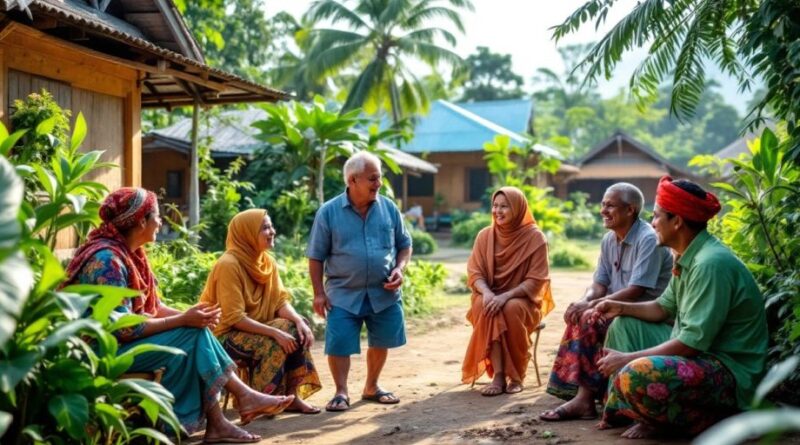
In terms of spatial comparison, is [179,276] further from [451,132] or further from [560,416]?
[451,132]

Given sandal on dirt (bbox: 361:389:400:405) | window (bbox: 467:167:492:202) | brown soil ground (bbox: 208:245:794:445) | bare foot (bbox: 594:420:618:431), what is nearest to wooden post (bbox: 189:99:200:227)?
brown soil ground (bbox: 208:245:794:445)

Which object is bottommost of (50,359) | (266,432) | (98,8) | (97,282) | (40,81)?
(266,432)

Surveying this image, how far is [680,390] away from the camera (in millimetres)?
4152

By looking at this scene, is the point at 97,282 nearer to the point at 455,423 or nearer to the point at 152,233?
the point at 152,233

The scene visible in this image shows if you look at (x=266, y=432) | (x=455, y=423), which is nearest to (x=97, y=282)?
(x=266, y=432)

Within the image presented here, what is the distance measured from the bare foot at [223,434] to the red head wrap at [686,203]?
2.59 metres

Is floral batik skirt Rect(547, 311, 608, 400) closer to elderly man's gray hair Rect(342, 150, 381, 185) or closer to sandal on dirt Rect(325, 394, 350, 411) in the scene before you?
sandal on dirt Rect(325, 394, 350, 411)

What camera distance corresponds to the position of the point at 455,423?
510 centimetres

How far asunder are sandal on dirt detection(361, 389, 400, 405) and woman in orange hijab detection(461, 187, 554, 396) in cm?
68

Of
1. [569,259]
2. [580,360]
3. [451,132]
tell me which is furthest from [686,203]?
[451,132]

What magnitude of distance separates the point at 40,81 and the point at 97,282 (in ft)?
15.4

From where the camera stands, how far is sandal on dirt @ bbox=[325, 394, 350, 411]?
555 centimetres

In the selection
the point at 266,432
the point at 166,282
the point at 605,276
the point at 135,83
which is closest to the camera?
the point at 266,432

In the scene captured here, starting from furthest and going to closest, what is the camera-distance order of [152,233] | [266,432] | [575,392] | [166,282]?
1. [166,282]
2. [575,392]
3. [266,432]
4. [152,233]
